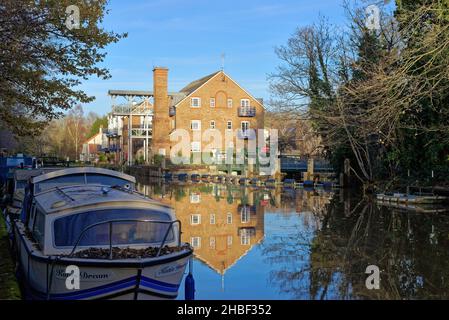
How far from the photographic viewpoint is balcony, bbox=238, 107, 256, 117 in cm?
6906

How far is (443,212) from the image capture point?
23594mm

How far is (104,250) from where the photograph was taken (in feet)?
28.7

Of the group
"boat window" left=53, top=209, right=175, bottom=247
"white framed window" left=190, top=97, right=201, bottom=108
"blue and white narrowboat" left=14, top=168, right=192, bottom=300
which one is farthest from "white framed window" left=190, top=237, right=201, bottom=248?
"white framed window" left=190, top=97, right=201, bottom=108

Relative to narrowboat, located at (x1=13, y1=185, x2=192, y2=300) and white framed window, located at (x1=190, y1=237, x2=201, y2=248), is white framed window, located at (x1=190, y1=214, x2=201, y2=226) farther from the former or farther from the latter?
narrowboat, located at (x1=13, y1=185, x2=192, y2=300)

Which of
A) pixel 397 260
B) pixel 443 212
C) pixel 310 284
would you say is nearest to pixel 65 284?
pixel 310 284

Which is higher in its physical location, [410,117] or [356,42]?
[356,42]

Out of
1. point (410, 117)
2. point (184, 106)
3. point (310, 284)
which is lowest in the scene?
point (310, 284)

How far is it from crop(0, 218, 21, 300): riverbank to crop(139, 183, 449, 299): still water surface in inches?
114

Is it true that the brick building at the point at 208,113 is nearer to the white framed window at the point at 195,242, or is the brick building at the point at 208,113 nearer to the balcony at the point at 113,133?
the balcony at the point at 113,133

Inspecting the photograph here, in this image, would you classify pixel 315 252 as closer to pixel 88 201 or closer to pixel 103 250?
pixel 88 201

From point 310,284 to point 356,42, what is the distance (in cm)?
2805

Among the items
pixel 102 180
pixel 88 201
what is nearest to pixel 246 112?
pixel 102 180
